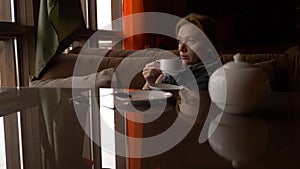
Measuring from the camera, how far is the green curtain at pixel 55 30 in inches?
80.5

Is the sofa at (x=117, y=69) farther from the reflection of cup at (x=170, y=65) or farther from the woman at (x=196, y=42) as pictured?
the reflection of cup at (x=170, y=65)

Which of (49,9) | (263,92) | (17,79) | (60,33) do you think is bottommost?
(17,79)

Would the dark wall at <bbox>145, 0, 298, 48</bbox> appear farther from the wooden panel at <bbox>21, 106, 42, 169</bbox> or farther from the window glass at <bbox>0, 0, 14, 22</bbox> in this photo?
the wooden panel at <bbox>21, 106, 42, 169</bbox>

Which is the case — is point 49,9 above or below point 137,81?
above

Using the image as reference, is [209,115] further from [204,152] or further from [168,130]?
[204,152]

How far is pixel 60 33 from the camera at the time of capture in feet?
6.77

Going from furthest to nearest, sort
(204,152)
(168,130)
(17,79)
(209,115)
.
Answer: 1. (17,79)
2. (209,115)
3. (168,130)
4. (204,152)

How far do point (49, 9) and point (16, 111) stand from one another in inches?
49.2

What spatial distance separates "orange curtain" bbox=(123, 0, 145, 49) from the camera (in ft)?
12.1

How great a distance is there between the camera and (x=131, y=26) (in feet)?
12.3

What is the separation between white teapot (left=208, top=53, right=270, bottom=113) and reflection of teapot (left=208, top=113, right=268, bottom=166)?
0.03 m

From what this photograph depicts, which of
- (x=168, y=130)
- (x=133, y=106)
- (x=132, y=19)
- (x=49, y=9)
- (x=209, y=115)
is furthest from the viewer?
(x=132, y=19)

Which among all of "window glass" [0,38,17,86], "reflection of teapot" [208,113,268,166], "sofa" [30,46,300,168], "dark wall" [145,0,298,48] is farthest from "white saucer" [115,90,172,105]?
"dark wall" [145,0,298,48]

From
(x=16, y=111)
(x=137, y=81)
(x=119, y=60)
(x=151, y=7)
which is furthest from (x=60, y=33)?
(x=151, y=7)
